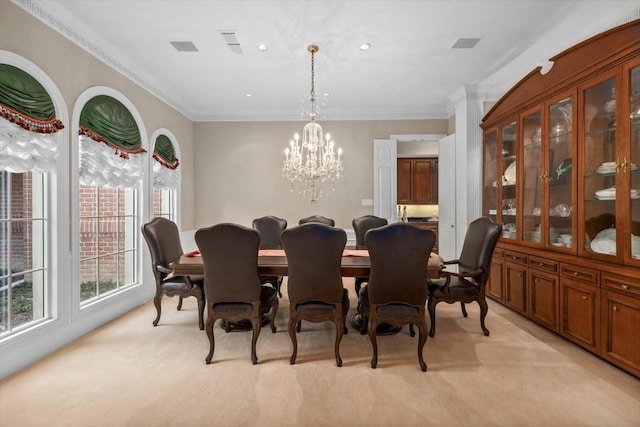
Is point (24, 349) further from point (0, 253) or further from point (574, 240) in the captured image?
point (574, 240)

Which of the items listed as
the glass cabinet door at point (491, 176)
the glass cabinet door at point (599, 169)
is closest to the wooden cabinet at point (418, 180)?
the glass cabinet door at point (491, 176)

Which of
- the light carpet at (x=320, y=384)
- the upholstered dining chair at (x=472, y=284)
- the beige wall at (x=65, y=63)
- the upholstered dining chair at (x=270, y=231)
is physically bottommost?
the light carpet at (x=320, y=384)

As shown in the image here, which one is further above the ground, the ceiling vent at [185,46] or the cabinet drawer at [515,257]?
the ceiling vent at [185,46]

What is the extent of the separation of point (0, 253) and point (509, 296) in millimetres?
4712

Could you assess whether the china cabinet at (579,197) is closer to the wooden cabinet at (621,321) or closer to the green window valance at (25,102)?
the wooden cabinet at (621,321)

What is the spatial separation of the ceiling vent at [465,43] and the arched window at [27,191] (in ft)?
12.2

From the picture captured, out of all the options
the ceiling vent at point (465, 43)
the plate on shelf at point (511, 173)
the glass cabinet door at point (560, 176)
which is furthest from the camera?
the plate on shelf at point (511, 173)

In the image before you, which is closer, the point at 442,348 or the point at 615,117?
the point at 615,117

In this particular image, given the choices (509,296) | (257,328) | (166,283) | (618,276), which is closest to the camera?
(618,276)

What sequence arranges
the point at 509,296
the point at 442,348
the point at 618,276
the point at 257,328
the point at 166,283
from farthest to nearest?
the point at 509,296
the point at 166,283
the point at 442,348
the point at 257,328
the point at 618,276

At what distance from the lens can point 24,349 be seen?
238cm

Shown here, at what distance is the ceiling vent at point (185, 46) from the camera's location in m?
3.24

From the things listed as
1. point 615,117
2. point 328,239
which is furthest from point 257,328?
point 615,117

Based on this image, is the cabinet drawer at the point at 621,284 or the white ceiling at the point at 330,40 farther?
the white ceiling at the point at 330,40
